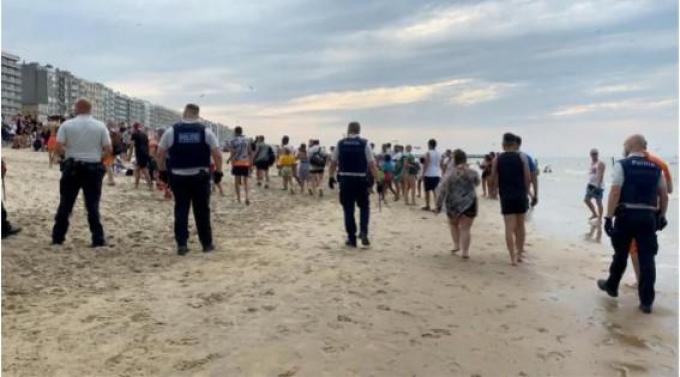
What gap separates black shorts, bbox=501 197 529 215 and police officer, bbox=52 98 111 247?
209 inches

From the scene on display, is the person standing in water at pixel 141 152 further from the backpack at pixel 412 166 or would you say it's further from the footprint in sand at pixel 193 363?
the footprint in sand at pixel 193 363

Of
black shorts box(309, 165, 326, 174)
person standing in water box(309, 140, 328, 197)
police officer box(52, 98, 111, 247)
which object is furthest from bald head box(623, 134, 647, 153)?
black shorts box(309, 165, 326, 174)

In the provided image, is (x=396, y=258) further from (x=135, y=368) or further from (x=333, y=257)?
(x=135, y=368)

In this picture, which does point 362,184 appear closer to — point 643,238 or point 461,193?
point 461,193

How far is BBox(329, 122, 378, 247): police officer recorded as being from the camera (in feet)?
27.8

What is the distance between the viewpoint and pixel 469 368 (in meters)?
4.11

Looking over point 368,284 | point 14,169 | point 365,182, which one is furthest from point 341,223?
point 14,169

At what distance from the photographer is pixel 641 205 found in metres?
6.00

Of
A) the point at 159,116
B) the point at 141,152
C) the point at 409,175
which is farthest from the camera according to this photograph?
the point at 159,116

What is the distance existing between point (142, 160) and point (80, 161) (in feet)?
21.8

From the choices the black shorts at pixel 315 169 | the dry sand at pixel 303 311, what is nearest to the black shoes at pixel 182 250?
the dry sand at pixel 303 311

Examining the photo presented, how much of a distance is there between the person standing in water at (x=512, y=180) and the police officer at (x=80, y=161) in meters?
5.22

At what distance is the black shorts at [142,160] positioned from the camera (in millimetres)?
13477

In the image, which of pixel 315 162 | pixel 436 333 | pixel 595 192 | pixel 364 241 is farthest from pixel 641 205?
pixel 315 162
